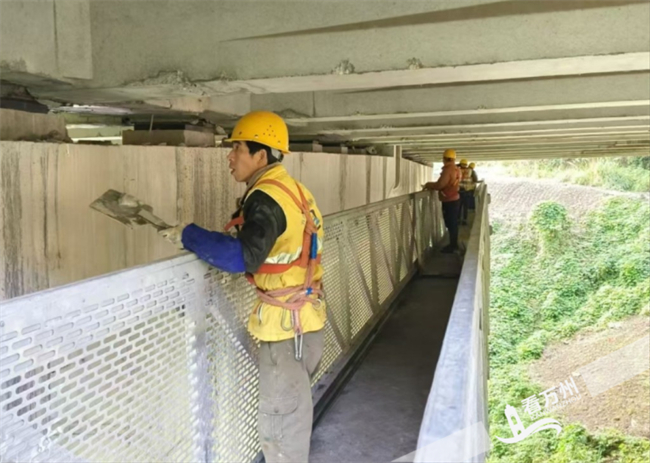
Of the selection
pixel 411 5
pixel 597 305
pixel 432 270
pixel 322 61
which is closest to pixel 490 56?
pixel 411 5

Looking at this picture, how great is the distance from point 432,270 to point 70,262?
263 inches

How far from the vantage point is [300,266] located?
332 centimetres

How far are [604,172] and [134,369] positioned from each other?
44.4m

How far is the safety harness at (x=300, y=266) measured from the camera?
10.5ft

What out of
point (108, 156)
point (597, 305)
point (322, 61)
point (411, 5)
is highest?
point (411, 5)

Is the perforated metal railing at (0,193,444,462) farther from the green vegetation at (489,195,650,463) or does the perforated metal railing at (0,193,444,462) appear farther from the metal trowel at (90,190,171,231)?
the green vegetation at (489,195,650,463)

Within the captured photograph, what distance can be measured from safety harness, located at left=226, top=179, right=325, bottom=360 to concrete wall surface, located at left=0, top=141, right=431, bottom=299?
1.27 meters

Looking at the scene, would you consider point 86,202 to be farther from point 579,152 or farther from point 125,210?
point 579,152

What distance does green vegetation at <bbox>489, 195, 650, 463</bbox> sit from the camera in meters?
18.2

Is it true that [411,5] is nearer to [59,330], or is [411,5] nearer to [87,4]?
[87,4]

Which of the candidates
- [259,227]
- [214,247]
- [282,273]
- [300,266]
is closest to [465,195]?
[300,266]

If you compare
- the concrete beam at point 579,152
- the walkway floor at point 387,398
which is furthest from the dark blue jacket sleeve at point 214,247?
the concrete beam at point 579,152

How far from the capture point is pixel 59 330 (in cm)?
196

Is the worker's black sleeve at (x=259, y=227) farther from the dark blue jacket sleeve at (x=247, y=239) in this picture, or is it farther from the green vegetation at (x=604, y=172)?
the green vegetation at (x=604, y=172)
